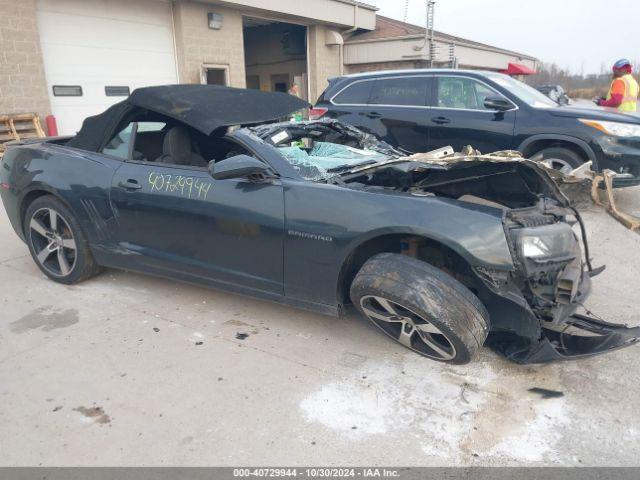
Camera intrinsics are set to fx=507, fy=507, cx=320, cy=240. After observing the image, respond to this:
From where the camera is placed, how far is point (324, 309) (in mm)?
3078

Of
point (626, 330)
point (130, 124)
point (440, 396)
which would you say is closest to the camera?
point (440, 396)

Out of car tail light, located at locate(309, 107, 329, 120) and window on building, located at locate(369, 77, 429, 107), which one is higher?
window on building, located at locate(369, 77, 429, 107)

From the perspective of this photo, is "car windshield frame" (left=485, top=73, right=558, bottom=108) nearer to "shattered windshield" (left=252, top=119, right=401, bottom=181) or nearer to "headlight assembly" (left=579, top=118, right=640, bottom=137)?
"headlight assembly" (left=579, top=118, right=640, bottom=137)

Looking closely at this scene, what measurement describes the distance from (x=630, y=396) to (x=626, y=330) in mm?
413

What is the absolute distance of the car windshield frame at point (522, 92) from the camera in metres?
6.50

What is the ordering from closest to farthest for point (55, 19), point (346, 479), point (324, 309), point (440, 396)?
point (346, 479), point (440, 396), point (324, 309), point (55, 19)

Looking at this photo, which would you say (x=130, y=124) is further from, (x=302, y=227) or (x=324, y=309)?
(x=324, y=309)

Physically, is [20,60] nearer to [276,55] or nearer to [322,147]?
[322,147]

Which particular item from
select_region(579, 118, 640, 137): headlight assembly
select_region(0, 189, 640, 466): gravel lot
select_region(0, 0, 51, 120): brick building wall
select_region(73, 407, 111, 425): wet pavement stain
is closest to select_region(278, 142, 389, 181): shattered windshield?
select_region(0, 189, 640, 466): gravel lot

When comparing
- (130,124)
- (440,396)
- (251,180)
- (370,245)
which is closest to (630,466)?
(440,396)

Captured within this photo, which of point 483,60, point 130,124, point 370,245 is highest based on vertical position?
point 483,60

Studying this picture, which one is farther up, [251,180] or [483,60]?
[483,60]

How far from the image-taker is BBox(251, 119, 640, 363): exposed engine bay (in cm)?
264

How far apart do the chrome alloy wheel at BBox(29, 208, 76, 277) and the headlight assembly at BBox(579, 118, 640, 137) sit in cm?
581
